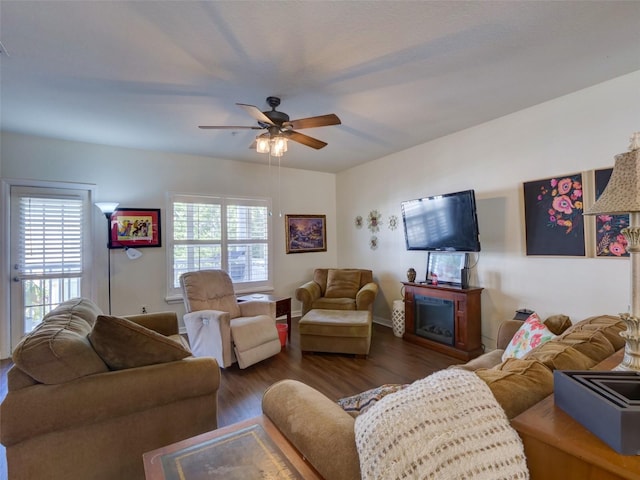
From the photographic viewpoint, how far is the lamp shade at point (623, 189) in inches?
38.7

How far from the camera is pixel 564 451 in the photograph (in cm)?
68

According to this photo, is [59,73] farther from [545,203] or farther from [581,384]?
[545,203]

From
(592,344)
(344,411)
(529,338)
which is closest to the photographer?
(344,411)

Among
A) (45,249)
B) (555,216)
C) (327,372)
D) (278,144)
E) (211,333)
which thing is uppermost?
(278,144)

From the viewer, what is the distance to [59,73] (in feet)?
7.34

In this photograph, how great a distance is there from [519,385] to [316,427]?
2.16 ft

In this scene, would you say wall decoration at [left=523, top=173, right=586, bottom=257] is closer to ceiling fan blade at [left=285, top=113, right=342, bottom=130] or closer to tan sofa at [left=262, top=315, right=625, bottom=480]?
tan sofa at [left=262, top=315, right=625, bottom=480]

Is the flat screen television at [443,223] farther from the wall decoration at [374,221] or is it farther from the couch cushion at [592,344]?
the couch cushion at [592,344]

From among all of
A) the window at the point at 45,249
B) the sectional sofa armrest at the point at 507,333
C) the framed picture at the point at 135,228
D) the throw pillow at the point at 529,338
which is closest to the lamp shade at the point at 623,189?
the throw pillow at the point at 529,338

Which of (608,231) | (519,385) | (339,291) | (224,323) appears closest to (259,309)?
(224,323)

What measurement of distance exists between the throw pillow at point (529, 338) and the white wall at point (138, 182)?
3.72 m

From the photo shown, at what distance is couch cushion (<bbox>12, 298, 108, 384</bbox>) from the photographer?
139 cm

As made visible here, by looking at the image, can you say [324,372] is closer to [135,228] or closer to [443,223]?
[443,223]

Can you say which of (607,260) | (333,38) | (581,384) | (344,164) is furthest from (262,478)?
(344,164)
